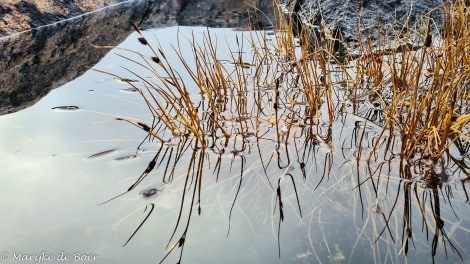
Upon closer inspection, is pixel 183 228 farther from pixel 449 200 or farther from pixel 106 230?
pixel 449 200

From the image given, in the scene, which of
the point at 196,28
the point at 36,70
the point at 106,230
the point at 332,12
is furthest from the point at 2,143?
the point at 332,12

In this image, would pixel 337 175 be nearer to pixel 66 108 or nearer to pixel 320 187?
pixel 320 187

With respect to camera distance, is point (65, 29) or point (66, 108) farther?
point (65, 29)

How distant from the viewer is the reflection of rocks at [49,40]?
2.93m

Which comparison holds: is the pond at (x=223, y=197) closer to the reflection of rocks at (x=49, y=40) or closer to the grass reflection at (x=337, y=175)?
the grass reflection at (x=337, y=175)

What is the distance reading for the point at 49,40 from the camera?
4266 millimetres

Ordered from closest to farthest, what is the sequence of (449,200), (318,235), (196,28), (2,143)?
1. (318,235)
2. (449,200)
3. (2,143)
4. (196,28)

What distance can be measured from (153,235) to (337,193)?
25.4 inches

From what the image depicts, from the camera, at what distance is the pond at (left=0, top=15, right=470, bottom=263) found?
1324 millimetres

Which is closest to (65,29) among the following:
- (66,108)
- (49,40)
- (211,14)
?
(49,40)

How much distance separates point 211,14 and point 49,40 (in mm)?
2169

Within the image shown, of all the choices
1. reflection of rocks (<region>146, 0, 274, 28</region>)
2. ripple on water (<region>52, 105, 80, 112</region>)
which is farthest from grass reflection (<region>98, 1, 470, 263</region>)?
reflection of rocks (<region>146, 0, 274, 28</region>)

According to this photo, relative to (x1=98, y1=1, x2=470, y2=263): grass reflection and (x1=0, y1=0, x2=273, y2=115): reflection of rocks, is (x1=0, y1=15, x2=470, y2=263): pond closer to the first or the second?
(x1=98, y1=1, x2=470, y2=263): grass reflection

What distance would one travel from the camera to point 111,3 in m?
6.24
